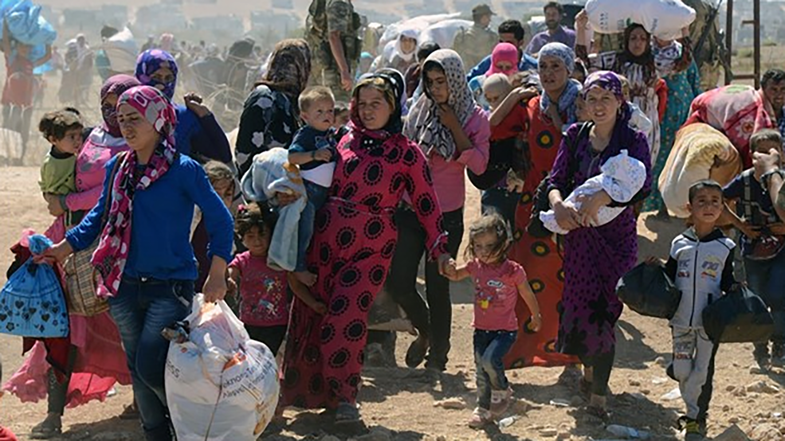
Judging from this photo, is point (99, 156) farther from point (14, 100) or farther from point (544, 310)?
point (14, 100)

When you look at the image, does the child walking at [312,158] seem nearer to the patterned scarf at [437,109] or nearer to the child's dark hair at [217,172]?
the child's dark hair at [217,172]

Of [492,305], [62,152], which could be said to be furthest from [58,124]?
[492,305]

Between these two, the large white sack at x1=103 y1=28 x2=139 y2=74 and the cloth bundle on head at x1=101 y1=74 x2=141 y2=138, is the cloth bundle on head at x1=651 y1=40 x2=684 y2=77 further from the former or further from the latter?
the large white sack at x1=103 y1=28 x2=139 y2=74

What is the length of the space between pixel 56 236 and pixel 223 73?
20.2 metres

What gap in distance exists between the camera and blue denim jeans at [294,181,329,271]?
6430 mm

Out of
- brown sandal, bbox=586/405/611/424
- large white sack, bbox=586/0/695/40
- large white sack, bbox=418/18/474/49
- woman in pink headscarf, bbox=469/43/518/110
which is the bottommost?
brown sandal, bbox=586/405/611/424

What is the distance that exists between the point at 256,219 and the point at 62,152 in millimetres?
1144

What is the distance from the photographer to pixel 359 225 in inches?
256

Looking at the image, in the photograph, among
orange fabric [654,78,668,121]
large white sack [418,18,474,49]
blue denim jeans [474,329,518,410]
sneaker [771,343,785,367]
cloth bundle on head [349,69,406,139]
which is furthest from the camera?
large white sack [418,18,474,49]

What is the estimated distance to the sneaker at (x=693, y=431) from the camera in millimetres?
6445

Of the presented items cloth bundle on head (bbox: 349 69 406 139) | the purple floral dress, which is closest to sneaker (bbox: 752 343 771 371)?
the purple floral dress

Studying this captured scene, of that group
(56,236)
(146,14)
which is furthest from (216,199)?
(146,14)

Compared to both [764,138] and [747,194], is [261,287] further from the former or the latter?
[764,138]

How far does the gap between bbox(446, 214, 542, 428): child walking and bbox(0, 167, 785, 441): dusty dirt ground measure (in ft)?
0.59
